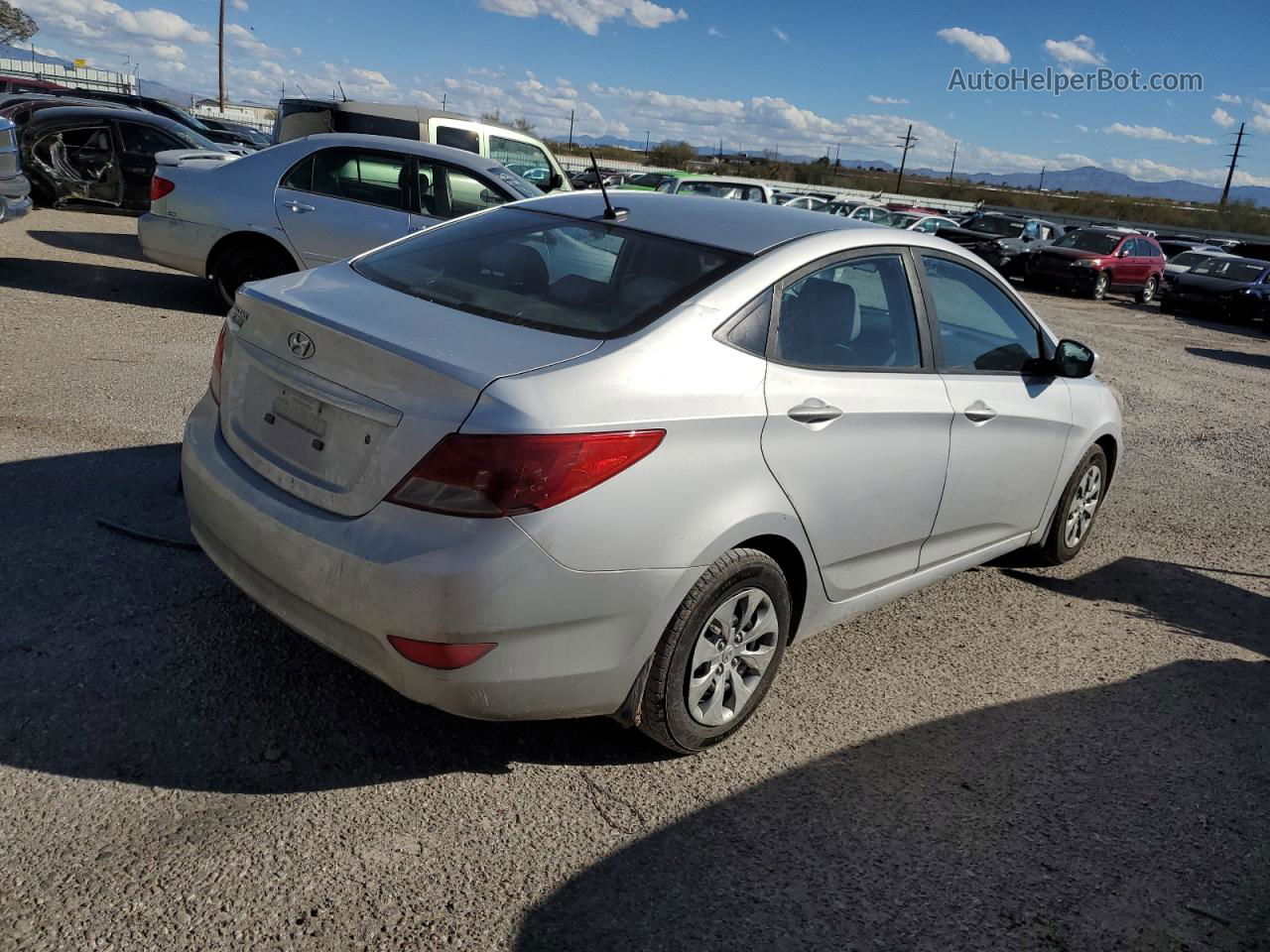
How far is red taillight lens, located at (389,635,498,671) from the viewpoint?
269 cm

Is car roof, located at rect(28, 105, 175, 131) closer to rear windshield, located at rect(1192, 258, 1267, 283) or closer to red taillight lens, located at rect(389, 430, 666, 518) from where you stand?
red taillight lens, located at rect(389, 430, 666, 518)

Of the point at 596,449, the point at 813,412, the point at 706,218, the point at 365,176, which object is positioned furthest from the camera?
the point at 365,176

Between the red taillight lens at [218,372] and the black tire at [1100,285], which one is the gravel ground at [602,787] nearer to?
the red taillight lens at [218,372]

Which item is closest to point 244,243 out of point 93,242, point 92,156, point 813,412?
point 93,242

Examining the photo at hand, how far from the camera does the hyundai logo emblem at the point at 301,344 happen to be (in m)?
3.02

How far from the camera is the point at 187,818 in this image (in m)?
2.76

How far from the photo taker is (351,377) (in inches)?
114

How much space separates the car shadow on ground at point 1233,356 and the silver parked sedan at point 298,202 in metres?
11.9

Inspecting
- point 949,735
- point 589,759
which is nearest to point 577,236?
point 589,759

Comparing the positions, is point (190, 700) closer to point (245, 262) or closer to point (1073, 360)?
point (1073, 360)

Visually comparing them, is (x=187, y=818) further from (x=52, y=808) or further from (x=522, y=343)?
(x=522, y=343)

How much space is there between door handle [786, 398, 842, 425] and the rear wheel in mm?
23270

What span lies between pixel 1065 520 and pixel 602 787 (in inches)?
124

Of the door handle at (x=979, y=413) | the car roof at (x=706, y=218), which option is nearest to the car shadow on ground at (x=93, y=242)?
the car roof at (x=706, y=218)
